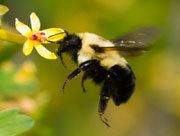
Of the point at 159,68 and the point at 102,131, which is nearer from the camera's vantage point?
the point at 102,131

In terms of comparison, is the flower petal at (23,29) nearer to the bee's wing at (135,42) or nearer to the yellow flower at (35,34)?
the yellow flower at (35,34)

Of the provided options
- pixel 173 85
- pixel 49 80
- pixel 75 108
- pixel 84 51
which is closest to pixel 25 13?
pixel 49 80

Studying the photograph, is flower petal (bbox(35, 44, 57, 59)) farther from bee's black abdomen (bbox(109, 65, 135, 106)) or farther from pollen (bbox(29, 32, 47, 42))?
bee's black abdomen (bbox(109, 65, 135, 106))

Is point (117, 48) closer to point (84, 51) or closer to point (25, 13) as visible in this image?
point (84, 51)

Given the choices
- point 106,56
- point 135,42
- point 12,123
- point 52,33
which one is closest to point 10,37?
point 52,33

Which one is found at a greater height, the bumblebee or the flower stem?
the flower stem

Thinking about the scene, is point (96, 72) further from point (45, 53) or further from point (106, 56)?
point (45, 53)

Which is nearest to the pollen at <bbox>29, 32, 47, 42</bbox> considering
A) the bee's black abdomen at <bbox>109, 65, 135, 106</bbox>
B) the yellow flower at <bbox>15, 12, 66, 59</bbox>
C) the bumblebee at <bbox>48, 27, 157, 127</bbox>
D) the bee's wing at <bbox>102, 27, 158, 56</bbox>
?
the yellow flower at <bbox>15, 12, 66, 59</bbox>
